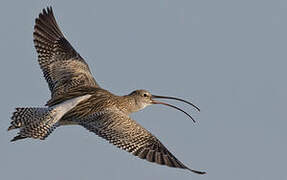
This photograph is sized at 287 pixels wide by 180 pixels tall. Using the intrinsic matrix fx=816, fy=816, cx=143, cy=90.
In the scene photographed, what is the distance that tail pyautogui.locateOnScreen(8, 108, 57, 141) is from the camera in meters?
19.6

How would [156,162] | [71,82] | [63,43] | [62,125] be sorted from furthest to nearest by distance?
[63,43]
[71,82]
[62,125]
[156,162]

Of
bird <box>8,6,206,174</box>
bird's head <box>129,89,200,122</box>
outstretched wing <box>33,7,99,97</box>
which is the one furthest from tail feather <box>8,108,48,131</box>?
bird's head <box>129,89,200,122</box>

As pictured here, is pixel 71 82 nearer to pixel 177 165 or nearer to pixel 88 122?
pixel 88 122

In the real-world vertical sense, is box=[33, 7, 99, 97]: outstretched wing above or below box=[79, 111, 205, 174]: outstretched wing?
above

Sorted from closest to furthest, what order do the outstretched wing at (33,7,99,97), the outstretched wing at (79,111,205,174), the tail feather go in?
the outstretched wing at (79,111,205,174) → the tail feather → the outstretched wing at (33,7,99,97)

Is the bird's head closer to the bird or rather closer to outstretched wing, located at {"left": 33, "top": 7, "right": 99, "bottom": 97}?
the bird

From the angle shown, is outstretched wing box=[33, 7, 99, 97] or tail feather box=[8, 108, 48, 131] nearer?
tail feather box=[8, 108, 48, 131]

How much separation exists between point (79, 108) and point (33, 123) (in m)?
1.41

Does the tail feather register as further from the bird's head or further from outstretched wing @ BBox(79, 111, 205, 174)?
the bird's head

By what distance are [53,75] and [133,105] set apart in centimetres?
242

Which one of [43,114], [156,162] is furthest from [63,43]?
[156,162]

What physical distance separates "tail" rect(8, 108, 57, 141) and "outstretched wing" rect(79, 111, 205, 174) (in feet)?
2.85

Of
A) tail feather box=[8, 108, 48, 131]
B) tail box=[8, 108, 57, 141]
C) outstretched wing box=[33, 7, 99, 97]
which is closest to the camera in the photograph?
tail box=[8, 108, 57, 141]

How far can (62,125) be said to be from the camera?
67.3 ft
